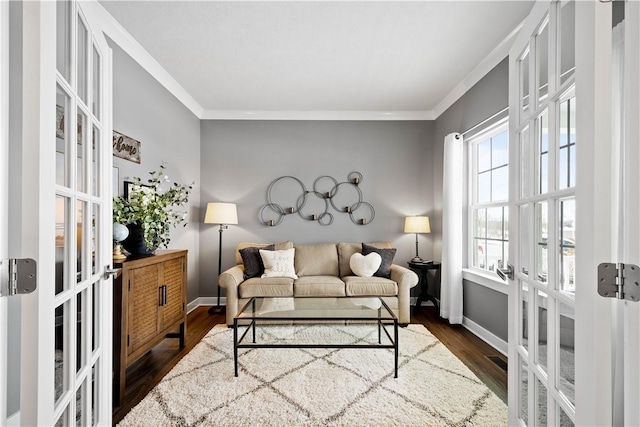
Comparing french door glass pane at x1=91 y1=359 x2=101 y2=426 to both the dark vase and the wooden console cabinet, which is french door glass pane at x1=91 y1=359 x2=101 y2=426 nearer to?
the wooden console cabinet

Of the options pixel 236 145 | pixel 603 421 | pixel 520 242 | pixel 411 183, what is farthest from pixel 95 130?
pixel 411 183

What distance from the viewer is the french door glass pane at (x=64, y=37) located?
109 centimetres

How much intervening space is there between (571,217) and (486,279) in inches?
88.5

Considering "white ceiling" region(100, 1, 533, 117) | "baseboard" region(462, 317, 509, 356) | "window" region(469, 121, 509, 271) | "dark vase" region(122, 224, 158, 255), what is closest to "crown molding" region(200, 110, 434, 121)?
"white ceiling" region(100, 1, 533, 117)

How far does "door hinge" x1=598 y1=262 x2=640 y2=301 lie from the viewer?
0.81 metres

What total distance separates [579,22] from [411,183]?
139 inches

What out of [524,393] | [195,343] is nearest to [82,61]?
[524,393]

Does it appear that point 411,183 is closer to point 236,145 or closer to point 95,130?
point 236,145

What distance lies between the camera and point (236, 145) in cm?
447

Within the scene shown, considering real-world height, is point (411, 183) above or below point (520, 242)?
above

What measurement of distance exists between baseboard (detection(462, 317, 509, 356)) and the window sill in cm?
41

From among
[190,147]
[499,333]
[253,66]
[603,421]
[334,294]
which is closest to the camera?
[603,421]

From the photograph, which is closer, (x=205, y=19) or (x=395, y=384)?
(x=395, y=384)

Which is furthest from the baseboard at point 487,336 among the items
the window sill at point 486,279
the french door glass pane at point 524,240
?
the french door glass pane at point 524,240
